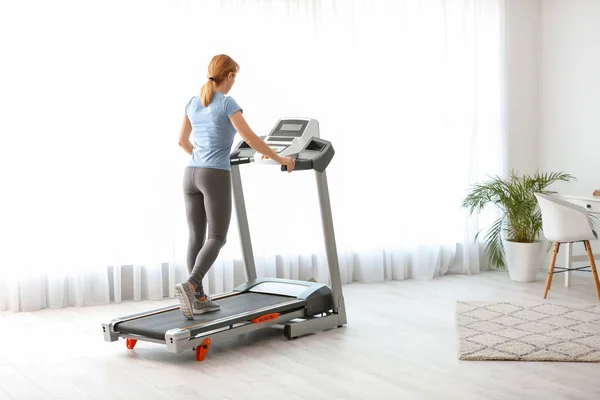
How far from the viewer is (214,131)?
4.78 meters

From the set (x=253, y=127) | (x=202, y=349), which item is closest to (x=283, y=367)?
(x=202, y=349)

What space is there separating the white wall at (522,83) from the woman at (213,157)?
3.37 m

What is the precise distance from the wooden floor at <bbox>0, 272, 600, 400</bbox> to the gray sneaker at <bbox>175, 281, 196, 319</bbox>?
23 centimetres

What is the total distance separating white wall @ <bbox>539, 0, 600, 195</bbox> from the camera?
7086mm

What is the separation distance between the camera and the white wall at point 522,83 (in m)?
7.46

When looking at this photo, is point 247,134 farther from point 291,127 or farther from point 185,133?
point 291,127

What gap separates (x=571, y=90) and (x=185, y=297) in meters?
4.20

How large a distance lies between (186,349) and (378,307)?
5.95 feet

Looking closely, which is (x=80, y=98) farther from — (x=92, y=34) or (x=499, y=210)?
(x=499, y=210)

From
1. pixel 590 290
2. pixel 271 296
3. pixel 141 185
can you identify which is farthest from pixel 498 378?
pixel 141 185

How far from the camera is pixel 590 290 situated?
21.5 ft

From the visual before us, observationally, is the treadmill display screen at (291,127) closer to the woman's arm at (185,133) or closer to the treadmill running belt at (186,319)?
the woman's arm at (185,133)

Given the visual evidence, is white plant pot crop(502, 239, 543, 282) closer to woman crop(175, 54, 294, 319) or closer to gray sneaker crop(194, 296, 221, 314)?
woman crop(175, 54, 294, 319)

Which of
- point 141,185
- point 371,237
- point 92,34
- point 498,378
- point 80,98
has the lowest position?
point 498,378
